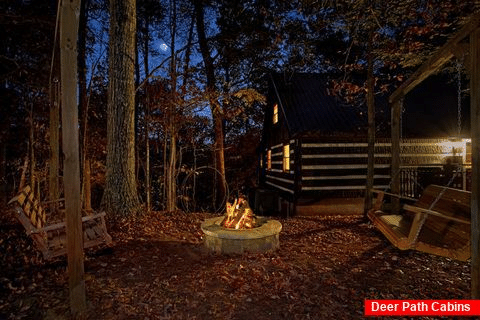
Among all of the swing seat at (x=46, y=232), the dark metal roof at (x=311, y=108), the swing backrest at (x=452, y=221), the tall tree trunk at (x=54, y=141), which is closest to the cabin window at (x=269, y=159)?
the dark metal roof at (x=311, y=108)

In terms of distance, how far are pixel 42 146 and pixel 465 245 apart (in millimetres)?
13915

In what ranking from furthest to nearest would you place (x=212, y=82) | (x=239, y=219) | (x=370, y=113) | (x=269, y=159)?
(x=269, y=159) < (x=212, y=82) < (x=370, y=113) < (x=239, y=219)

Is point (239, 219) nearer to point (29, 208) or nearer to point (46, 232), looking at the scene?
point (46, 232)

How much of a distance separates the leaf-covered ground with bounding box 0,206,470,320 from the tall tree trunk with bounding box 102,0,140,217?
105cm

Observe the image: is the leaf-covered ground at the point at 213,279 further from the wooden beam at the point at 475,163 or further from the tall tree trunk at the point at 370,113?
the tall tree trunk at the point at 370,113

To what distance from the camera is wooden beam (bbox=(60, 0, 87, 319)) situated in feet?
11.0

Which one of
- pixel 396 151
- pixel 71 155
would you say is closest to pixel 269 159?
pixel 396 151

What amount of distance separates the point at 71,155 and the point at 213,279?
2656 mm

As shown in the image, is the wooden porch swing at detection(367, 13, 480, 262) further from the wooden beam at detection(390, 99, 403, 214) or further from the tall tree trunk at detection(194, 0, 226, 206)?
the tall tree trunk at detection(194, 0, 226, 206)

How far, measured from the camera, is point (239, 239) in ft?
17.5

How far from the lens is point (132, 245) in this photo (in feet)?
18.3

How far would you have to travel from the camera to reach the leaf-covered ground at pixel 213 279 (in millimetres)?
3587

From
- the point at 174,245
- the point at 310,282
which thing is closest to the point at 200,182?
the point at 174,245

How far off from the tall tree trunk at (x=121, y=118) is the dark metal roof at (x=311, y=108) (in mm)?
6199
